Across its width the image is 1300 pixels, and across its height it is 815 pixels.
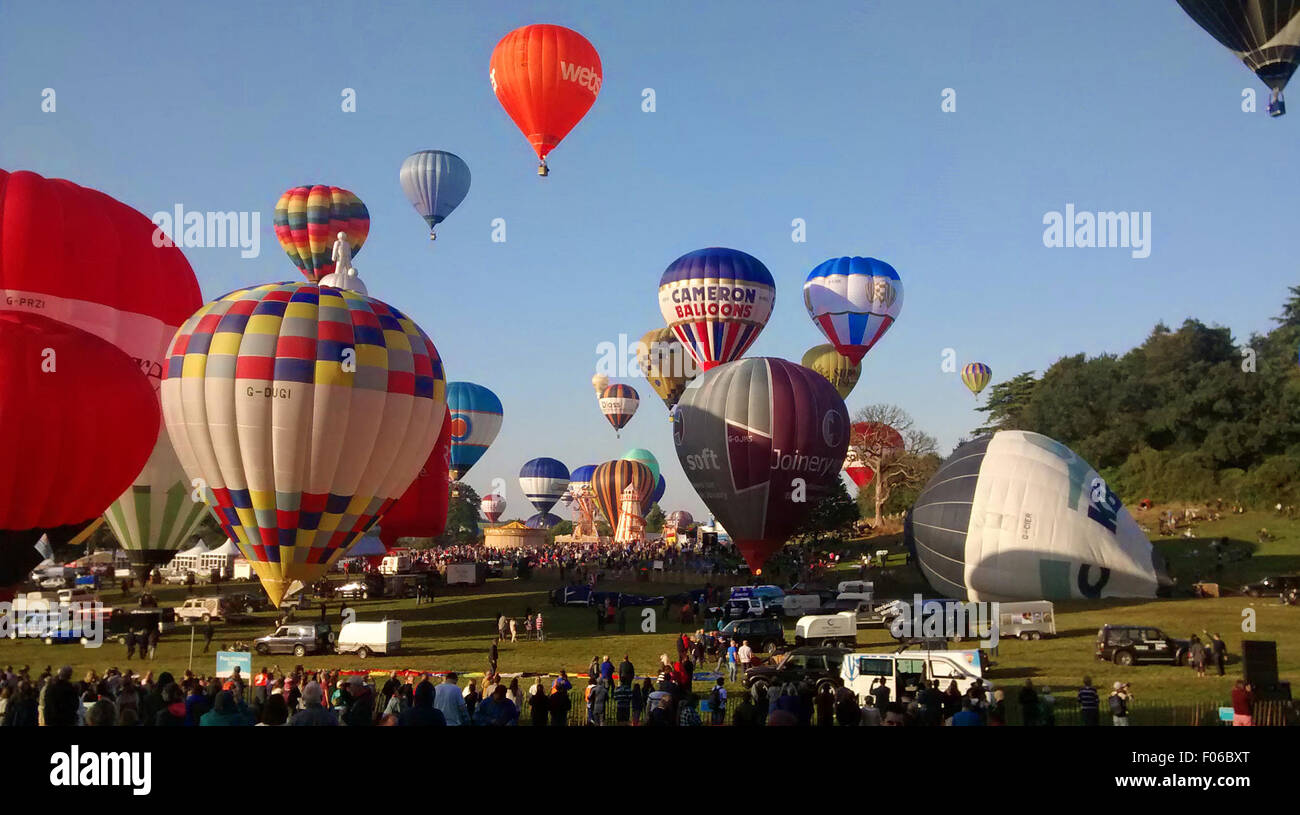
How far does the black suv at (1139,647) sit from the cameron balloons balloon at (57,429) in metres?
22.8

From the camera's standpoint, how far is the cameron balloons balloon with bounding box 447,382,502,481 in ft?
228

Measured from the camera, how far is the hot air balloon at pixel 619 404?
346 ft

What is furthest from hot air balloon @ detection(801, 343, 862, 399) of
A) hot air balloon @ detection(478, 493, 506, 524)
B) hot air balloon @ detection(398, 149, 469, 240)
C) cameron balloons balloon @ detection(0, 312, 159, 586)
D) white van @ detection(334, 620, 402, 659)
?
hot air balloon @ detection(478, 493, 506, 524)

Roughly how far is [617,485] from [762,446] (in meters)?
61.1

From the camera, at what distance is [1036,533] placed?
3105cm

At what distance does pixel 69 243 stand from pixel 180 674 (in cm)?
1431

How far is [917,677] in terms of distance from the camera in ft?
60.8

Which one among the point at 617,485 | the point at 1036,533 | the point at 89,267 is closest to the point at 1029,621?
the point at 1036,533

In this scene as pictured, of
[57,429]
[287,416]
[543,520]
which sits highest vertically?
[287,416]

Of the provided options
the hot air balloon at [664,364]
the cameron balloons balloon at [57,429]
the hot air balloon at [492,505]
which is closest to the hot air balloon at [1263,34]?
the cameron balloons balloon at [57,429]

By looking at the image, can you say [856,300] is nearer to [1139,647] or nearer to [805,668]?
[1139,647]
